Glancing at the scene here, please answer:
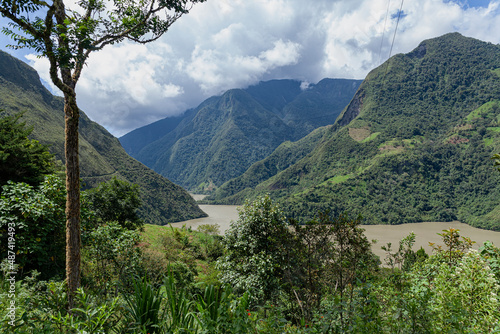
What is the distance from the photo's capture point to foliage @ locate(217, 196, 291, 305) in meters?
8.02

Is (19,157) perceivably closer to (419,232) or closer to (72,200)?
(72,200)

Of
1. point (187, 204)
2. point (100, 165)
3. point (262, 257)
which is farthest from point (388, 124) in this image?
point (262, 257)

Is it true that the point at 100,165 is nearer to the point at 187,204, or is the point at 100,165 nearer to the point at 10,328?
the point at 187,204

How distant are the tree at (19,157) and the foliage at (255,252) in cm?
674

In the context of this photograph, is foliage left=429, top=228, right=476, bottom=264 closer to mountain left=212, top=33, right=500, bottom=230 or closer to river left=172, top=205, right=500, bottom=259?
river left=172, top=205, right=500, bottom=259

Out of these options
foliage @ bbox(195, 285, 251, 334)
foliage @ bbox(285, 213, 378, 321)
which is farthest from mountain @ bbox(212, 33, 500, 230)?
foliage @ bbox(195, 285, 251, 334)

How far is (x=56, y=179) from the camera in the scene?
19.8ft

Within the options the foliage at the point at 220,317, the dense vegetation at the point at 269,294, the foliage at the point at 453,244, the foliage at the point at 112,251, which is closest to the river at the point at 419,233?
the dense vegetation at the point at 269,294

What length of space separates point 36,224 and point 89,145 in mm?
86472

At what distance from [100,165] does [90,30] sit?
80.0 m

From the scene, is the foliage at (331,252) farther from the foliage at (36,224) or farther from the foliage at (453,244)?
the foliage at (36,224)

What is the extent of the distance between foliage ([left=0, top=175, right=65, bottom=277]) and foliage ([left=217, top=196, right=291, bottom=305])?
503 centimetres

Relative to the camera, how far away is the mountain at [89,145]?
61.1 meters

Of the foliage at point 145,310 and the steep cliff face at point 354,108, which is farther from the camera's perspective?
the steep cliff face at point 354,108
